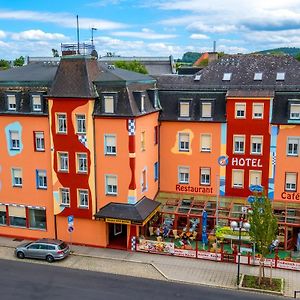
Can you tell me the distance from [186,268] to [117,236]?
8.07 metres

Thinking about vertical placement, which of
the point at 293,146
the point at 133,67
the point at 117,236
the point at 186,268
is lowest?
the point at 186,268

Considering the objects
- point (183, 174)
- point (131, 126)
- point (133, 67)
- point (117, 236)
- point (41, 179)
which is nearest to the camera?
point (131, 126)

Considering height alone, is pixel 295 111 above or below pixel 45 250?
above

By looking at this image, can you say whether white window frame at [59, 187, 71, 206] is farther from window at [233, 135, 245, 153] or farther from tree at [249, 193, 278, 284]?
tree at [249, 193, 278, 284]

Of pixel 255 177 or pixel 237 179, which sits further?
pixel 237 179

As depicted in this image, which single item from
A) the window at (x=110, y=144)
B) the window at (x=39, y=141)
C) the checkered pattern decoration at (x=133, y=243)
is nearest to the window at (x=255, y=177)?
the checkered pattern decoration at (x=133, y=243)

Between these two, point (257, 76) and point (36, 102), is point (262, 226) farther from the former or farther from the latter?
point (36, 102)

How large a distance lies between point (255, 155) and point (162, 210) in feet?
29.8

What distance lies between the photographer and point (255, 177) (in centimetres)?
3841

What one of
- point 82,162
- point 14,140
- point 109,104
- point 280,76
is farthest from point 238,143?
point 14,140

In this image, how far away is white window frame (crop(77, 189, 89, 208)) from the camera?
120ft

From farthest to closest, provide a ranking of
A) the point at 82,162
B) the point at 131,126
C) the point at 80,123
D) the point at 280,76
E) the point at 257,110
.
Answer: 1. the point at 280,76
2. the point at 257,110
3. the point at 82,162
4. the point at 80,123
5. the point at 131,126

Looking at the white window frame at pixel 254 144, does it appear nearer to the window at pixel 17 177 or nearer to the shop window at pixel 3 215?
the window at pixel 17 177

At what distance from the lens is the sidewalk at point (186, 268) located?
3056cm
